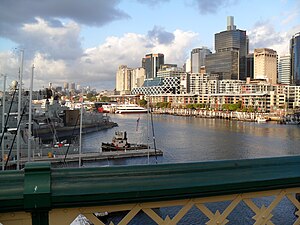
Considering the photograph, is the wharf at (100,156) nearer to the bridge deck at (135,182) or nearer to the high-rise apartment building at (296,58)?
the bridge deck at (135,182)

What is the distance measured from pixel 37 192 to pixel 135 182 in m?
0.25

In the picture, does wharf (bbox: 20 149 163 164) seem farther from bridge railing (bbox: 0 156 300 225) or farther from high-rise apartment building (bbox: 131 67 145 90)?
high-rise apartment building (bbox: 131 67 145 90)

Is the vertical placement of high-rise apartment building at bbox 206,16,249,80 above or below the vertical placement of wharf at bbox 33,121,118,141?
above

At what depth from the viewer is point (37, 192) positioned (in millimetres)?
A: 826

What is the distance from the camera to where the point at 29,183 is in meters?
0.83

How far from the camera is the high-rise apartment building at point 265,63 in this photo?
9644 centimetres

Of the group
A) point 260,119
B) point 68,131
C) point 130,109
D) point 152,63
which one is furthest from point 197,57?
point 68,131

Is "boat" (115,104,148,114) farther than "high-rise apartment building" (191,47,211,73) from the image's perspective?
No

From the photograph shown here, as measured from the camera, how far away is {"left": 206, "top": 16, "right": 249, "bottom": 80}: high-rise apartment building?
3932 inches

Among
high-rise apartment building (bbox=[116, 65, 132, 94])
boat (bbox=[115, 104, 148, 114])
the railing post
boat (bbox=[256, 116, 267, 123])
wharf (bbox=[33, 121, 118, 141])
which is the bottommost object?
wharf (bbox=[33, 121, 118, 141])

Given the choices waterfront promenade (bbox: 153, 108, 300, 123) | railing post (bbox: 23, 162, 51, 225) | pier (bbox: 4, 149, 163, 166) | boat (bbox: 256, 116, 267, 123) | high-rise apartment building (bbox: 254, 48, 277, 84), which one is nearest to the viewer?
railing post (bbox: 23, 162, 51, 225)

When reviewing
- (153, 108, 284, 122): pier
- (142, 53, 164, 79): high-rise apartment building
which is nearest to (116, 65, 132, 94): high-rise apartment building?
(142, 53, 164, 79): high-rise apartment building

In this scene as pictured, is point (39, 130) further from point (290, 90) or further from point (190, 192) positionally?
point (290, 90)

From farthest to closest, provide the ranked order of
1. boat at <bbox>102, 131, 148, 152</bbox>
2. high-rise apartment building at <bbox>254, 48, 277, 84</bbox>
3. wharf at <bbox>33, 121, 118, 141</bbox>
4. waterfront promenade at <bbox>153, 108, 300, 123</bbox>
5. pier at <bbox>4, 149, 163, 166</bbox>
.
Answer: high-rise apartment building at <bbox>254, 48, 277, 84</bbox>, waterfront promenade at <bbox>153, 108, 300, 123</bbox>, wharf at <bbox>33, 121, 118, 141</bbox>, boat at <bbox>102, 131, 148, 152</bbox>, pier at <bbox>4, 149, 163, 166</bbox>
